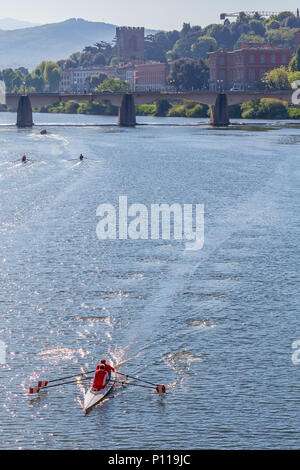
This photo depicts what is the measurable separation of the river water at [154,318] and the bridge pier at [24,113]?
4055 inches

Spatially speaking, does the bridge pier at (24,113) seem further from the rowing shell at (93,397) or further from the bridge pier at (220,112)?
the rowing shell at (93,397)

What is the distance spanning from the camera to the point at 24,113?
639ft

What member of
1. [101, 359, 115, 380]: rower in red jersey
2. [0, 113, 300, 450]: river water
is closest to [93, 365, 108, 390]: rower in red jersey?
[101, 359, 115, 380]: rower in red jersey

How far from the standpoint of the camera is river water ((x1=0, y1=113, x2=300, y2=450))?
32031mm

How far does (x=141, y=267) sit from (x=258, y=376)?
1995 centimetres

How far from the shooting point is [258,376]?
3612cm

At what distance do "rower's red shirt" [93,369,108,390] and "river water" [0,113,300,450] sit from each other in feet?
2.53

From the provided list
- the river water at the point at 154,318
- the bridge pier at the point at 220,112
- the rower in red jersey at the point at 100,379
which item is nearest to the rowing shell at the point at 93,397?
the rower in red jersey at the point at 100,379

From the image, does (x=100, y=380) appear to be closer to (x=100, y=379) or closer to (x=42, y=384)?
(x=100, y=379)

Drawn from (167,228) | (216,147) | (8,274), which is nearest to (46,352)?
(8,274)

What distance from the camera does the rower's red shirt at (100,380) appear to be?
3450cm

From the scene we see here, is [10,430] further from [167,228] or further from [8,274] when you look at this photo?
[167,228]

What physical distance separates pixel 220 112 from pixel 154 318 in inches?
6096

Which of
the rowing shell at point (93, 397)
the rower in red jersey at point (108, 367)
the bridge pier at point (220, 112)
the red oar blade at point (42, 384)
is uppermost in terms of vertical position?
the bridge pier at point (220, 112)
